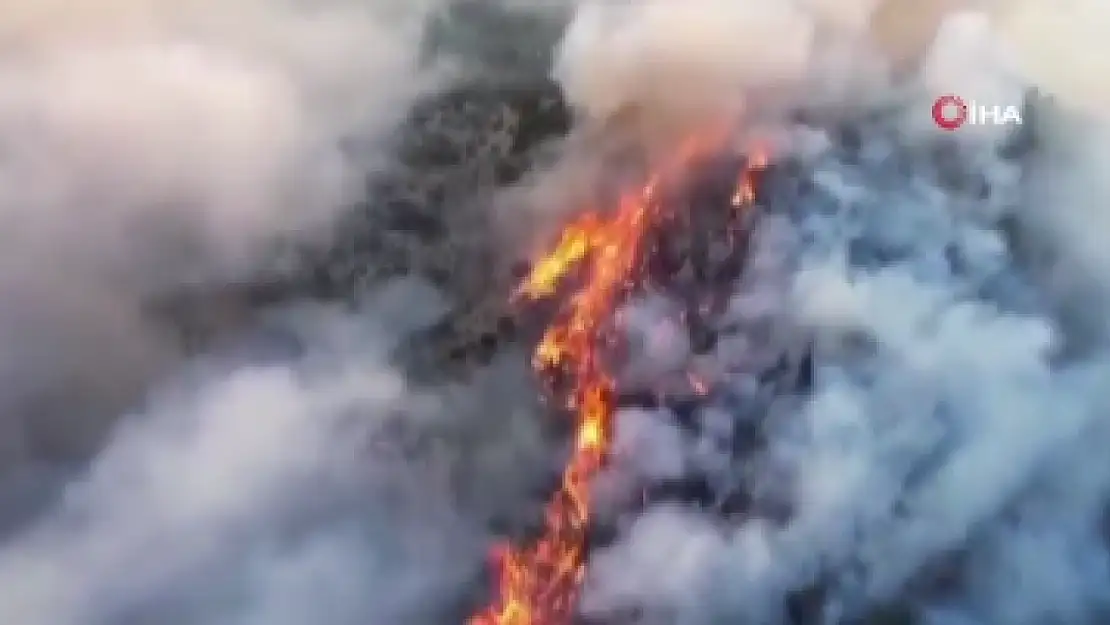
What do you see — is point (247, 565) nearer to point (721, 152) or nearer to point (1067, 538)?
point (721, 152)

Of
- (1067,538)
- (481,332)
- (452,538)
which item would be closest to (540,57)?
(481,332)

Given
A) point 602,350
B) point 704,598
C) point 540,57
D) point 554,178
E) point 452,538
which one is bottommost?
point 704,598

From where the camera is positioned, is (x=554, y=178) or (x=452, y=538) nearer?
(x=452, y=538)

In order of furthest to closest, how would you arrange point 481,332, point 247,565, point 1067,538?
point 1067,538 → point 481,332 → point 247,565

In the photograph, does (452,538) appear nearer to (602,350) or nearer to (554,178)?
(602,350)

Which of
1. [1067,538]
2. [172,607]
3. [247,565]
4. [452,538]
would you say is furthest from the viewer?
[1067,538]

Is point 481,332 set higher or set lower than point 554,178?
lower

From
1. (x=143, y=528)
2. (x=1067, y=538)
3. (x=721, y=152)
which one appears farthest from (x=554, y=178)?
(x=1067, y=538)
